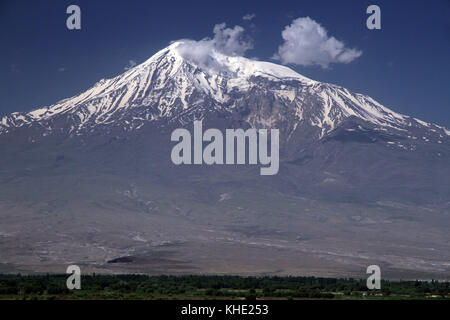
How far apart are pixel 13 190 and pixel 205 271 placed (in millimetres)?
94353

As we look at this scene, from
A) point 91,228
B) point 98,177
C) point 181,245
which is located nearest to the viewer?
point 181,245

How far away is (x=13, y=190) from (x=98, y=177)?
944 inches

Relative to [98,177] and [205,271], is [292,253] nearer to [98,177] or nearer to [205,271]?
A: [205,271]

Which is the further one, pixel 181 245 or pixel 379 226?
pixel 379 226

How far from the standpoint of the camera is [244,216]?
172 meters

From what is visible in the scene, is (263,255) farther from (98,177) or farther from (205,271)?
(98,177)

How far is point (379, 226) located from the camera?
16800 centimetres

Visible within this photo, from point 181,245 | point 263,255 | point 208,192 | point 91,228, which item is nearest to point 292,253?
point 263,255

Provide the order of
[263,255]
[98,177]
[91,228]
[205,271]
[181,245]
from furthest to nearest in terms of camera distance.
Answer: [98,177]
[91,228]
[181,245]
[263,255]
[205,271]

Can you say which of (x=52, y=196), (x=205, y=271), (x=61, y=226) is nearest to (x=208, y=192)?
(x=52, y=196)
